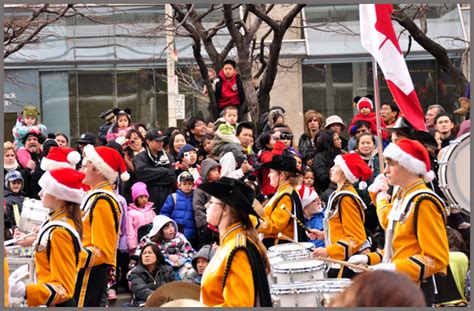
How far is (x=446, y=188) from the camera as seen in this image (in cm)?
884

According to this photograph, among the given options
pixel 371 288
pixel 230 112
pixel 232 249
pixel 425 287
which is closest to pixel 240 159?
pixel 230 112

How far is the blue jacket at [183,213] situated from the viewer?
12.7 m

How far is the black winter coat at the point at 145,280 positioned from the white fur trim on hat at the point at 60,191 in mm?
3224

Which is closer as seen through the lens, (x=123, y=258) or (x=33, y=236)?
(x=33, y=236)

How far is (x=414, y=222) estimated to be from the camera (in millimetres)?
7691

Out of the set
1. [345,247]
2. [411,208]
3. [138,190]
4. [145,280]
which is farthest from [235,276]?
[138,190]

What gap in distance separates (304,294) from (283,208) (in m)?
2.97

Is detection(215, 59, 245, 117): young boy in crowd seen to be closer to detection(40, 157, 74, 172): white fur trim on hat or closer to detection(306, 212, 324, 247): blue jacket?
detection(306, 212, 324, 247): blue jacket

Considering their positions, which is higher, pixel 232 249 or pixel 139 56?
pixel 139 56

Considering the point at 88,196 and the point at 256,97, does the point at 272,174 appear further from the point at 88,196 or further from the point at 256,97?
the point at 256,97

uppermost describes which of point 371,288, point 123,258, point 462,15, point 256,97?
point 462,15

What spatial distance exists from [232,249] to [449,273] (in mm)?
3570

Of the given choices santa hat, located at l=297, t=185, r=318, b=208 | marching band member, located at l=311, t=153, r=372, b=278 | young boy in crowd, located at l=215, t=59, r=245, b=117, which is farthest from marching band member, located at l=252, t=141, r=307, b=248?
young boy in crowd, located at l=215, t=59, r=245, b=117

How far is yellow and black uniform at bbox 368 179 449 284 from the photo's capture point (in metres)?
7.57
